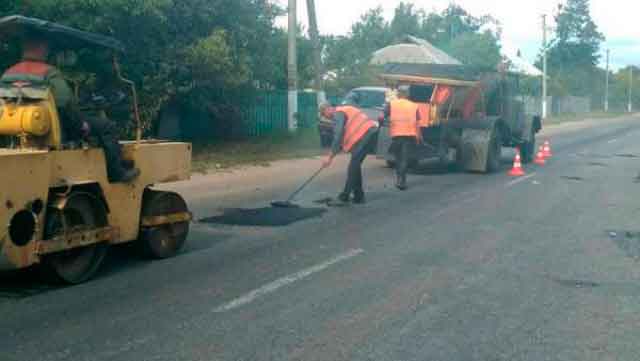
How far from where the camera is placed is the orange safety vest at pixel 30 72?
6754 millimetres

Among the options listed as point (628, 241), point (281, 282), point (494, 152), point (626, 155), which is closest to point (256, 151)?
point (494, 152)

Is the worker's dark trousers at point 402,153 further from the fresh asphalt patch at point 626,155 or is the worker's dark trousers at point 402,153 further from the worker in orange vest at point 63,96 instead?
the fresh asphalt patch at point 626,155

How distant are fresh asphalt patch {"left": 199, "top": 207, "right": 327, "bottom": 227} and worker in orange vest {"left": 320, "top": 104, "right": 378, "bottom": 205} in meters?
0.79

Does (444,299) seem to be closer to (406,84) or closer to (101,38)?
(101,38)

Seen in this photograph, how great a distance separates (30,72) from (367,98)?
1659cm

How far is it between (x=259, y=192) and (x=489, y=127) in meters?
6.35

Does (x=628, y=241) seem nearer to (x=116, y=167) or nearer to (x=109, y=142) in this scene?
(x=116, y=167)

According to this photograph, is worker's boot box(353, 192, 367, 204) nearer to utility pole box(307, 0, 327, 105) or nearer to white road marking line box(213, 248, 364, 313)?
white road marking line box(213, 248, 364, 313)

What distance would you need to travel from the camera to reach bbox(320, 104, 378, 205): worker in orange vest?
12125 millimetres

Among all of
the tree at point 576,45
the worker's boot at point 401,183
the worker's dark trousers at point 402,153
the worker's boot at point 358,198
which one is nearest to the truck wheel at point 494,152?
the worker's dark trousers at point 402,153

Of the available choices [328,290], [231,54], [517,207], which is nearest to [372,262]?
[328,290]

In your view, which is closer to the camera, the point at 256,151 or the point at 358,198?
the point at 358,198

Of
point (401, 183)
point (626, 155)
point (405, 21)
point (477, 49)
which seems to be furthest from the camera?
point (405, 21)

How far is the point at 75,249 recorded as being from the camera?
6.92 m
